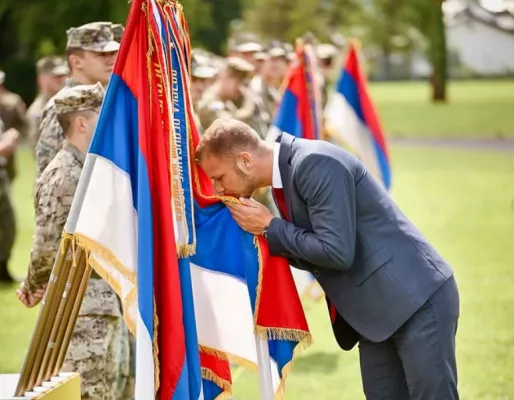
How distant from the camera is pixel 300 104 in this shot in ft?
41.0

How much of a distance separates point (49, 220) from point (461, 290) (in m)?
6.99

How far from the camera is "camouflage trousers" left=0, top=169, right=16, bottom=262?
45.3 feet

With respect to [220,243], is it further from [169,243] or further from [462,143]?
[462,143]

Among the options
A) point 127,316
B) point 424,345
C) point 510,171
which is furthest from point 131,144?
point 510,171

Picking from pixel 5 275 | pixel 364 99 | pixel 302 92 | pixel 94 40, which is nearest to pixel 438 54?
pixel 364 99

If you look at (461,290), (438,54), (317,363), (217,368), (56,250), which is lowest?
(438,54)

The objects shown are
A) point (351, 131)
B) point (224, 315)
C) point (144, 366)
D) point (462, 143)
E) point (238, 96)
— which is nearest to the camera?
point (144, 366)

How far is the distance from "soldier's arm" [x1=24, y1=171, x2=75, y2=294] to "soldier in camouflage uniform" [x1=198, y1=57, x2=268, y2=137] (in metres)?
5.77

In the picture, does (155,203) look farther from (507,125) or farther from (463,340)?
(507,125)

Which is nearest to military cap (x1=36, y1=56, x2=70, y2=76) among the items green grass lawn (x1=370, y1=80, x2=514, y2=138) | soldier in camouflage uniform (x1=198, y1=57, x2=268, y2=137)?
soldier in camouflage uniform (x1=198, y1=57, x2=268, y2=137)

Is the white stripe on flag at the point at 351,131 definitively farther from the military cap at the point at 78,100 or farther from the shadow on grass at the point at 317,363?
the military cap at the point at 78,100

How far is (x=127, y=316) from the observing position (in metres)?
5.57

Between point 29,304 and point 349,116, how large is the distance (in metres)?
7.48

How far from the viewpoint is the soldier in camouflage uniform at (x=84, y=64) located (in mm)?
8211
